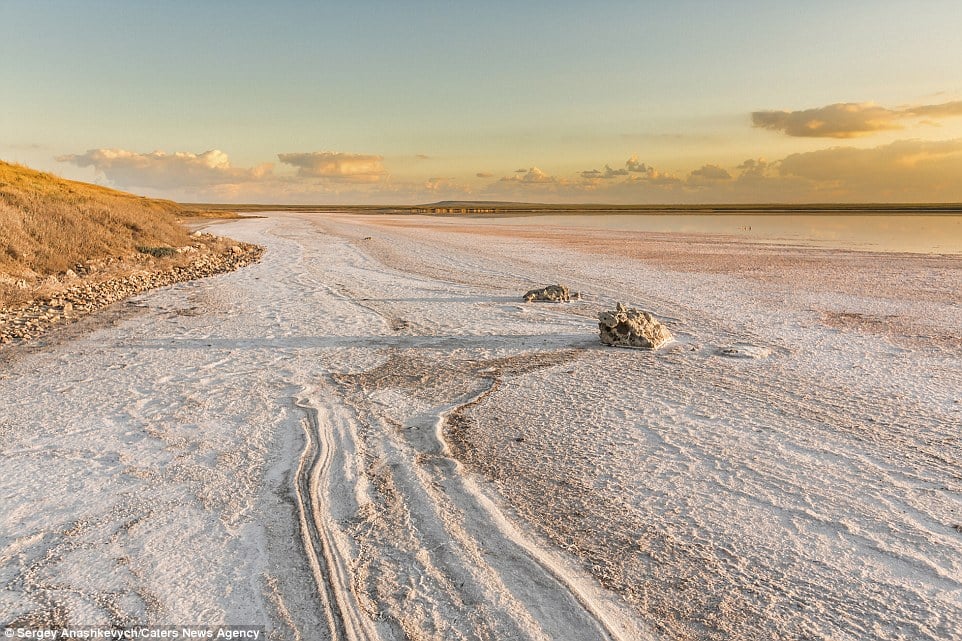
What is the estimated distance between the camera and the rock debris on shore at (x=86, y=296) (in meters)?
9.10

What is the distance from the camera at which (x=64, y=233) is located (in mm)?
15242

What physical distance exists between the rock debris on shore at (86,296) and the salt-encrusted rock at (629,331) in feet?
26.8

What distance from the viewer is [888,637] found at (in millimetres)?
2797

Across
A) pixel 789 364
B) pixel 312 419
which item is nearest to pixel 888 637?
pixel 312 419

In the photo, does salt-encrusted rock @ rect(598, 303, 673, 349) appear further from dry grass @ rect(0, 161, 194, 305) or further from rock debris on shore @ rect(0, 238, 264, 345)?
dry grass @ rect(0, 161, 194, 305)

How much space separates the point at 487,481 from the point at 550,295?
759 cm

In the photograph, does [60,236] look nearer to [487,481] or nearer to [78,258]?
[78,258]

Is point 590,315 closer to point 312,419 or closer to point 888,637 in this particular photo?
point 312,419

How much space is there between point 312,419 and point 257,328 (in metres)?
4.38

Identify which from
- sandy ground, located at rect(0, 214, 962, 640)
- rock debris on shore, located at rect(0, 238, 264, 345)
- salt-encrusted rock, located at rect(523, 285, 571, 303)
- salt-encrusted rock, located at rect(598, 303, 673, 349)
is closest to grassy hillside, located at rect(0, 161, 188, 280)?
rock debris on shore, located at rect(0, 238, 264, 345)

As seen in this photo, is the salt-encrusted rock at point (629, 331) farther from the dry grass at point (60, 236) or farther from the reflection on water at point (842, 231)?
the reflection on water at point (842, 231)

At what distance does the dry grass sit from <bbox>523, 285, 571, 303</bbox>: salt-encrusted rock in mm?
9085

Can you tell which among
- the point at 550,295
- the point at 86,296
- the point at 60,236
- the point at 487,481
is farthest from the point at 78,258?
the point at 487,481

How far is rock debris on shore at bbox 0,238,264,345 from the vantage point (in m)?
9.10
